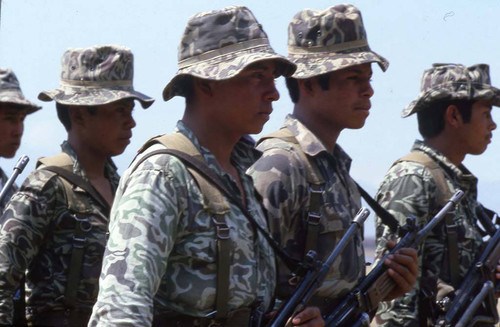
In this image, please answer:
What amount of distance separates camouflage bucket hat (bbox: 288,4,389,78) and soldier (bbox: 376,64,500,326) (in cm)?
117

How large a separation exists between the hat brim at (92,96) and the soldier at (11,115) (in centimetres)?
77

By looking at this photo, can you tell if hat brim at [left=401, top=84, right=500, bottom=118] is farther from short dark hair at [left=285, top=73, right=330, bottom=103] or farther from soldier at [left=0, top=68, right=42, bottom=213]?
soldier at [left=0, top=68, right=42, bottom=213]

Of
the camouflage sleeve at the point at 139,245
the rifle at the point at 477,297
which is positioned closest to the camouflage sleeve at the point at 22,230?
the camouflage sleeve at the point at 139,245

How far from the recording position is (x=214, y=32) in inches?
170

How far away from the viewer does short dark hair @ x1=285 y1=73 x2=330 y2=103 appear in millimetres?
5570

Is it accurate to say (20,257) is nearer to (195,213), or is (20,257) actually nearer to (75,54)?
(75,54)

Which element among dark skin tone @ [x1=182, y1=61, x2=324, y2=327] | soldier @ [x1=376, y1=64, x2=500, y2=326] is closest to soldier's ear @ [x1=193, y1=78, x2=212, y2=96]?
dark skin tone @ [x1=182, y1=61, x2=324, y2=327]

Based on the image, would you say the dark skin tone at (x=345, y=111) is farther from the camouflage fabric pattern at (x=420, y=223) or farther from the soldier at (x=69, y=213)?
the soldier at (x=69, y=213)

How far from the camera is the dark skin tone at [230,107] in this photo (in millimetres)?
4240

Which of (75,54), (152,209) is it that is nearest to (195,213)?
(152,209)

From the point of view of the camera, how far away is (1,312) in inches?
227

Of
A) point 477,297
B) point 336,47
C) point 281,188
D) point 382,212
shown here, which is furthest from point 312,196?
point 477,297

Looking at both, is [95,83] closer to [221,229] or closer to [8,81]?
[8,81]

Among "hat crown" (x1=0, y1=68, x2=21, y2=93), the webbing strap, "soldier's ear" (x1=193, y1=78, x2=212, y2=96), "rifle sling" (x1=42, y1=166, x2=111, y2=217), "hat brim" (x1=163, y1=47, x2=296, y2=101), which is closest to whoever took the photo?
the webbing strap
